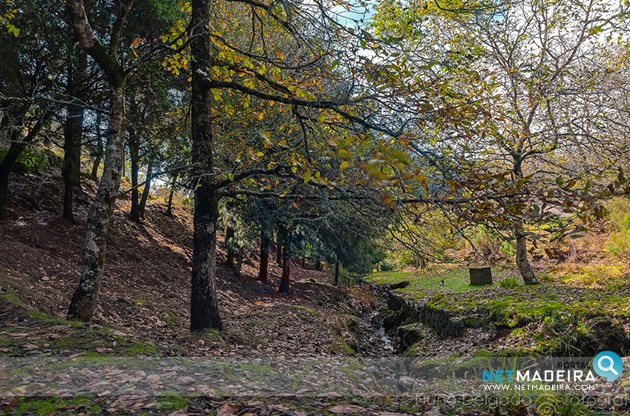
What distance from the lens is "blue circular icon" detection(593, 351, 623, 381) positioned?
471cm

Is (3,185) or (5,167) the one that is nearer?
(5,167)

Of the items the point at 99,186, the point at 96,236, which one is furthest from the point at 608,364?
the point at 99,186

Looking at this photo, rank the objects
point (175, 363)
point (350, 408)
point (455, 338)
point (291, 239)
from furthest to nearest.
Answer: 1. point (291, 239)
2. point (455, 338)
3. point (175, 363)
4. point (350, 408)

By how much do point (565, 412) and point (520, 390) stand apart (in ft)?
2.02

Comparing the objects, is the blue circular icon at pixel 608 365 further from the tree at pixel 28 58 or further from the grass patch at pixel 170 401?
the tree at pixel 28 58

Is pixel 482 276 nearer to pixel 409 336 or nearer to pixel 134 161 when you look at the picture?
pixel 409 336

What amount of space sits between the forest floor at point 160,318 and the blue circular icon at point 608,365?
1.21m

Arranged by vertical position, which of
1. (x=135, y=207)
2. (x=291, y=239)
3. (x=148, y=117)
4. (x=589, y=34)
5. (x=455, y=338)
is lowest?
(x=455, y=338)

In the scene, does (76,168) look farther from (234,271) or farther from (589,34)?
(589,34)

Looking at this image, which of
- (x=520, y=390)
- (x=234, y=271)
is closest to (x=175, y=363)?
(x=520, y=390)

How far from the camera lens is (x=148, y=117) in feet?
44.0

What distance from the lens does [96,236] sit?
5445mm

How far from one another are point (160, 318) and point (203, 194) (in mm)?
3392

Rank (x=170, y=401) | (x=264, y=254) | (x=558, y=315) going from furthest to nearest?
(x=264, y=254)
(x=558, y=315)
(x=170, y=401)
